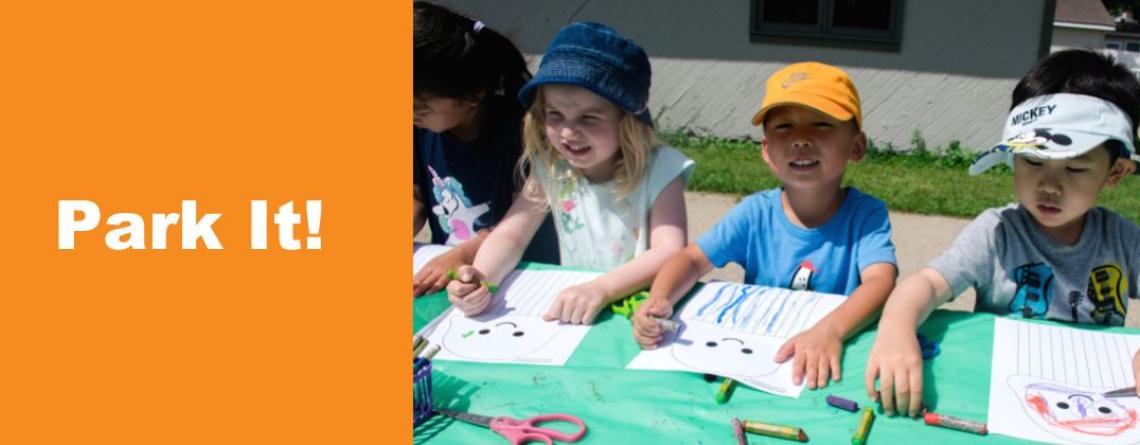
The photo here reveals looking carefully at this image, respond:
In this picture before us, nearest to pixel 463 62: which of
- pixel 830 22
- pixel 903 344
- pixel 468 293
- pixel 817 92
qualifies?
pixel 468 293

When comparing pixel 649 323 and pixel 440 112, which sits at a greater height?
pixel 440 112

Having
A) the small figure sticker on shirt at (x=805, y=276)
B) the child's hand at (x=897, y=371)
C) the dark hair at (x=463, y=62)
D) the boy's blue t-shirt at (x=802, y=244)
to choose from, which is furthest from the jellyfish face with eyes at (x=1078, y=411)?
the dark hair at (x=463, y=62)

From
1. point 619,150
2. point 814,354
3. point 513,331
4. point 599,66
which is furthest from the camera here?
point 619,150

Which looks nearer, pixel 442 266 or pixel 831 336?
pixel 831 336

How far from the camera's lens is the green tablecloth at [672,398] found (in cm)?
131

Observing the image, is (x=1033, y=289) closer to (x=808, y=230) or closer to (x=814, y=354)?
(x=808, y=230)

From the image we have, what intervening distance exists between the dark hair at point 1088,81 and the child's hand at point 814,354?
64 centimetres

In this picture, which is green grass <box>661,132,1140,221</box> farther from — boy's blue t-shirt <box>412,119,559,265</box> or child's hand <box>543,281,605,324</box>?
child's hand <box>543,281,605,324</box>

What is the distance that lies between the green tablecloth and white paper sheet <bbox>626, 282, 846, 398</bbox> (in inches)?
1.4

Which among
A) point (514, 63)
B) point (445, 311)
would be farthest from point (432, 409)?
point (514, 63)

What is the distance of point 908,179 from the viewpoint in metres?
6.13

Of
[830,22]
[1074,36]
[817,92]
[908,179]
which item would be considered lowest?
[908,179]

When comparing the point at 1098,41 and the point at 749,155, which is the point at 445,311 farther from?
the point at 1098,41

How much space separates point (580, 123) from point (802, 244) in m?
0.60
